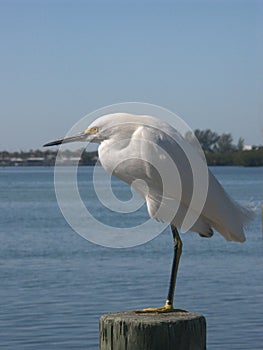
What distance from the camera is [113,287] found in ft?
58.8

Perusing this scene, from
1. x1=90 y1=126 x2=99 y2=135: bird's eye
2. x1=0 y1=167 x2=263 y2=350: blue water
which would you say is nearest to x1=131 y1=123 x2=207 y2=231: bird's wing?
x1=90 y1=126 x2=99 y2=135: bird's eye

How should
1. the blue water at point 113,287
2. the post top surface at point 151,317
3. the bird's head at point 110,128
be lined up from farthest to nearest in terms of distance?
1. the blue water at point 113,287
2. the bird's head at point 110,128
3. the post top surface at point 151,317

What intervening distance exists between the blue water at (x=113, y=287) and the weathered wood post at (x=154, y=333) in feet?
4.79

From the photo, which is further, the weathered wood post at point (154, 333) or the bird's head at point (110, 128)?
the bird's head at point (110, 128)

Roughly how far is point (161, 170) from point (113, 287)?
1134 centimetres

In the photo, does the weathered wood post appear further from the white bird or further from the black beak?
the black beak

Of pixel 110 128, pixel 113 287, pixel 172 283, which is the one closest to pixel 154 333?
pixel 172 283

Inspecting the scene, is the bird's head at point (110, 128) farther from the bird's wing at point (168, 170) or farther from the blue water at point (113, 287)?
the blue water at point (113, 287)

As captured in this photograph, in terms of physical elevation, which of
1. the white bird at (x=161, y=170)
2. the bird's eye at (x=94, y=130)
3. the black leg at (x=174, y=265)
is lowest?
the black leg at (x=174, y=265)

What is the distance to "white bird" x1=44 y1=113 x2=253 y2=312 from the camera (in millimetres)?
6629

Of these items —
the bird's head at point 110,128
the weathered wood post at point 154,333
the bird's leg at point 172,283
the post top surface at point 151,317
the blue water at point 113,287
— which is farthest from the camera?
the blue water at point 113,287

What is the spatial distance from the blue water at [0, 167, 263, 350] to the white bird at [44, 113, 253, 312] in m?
0.29

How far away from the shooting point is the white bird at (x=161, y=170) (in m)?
6.63

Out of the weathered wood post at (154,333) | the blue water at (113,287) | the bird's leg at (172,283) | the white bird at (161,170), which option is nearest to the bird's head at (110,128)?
the white bird at (161,170)
